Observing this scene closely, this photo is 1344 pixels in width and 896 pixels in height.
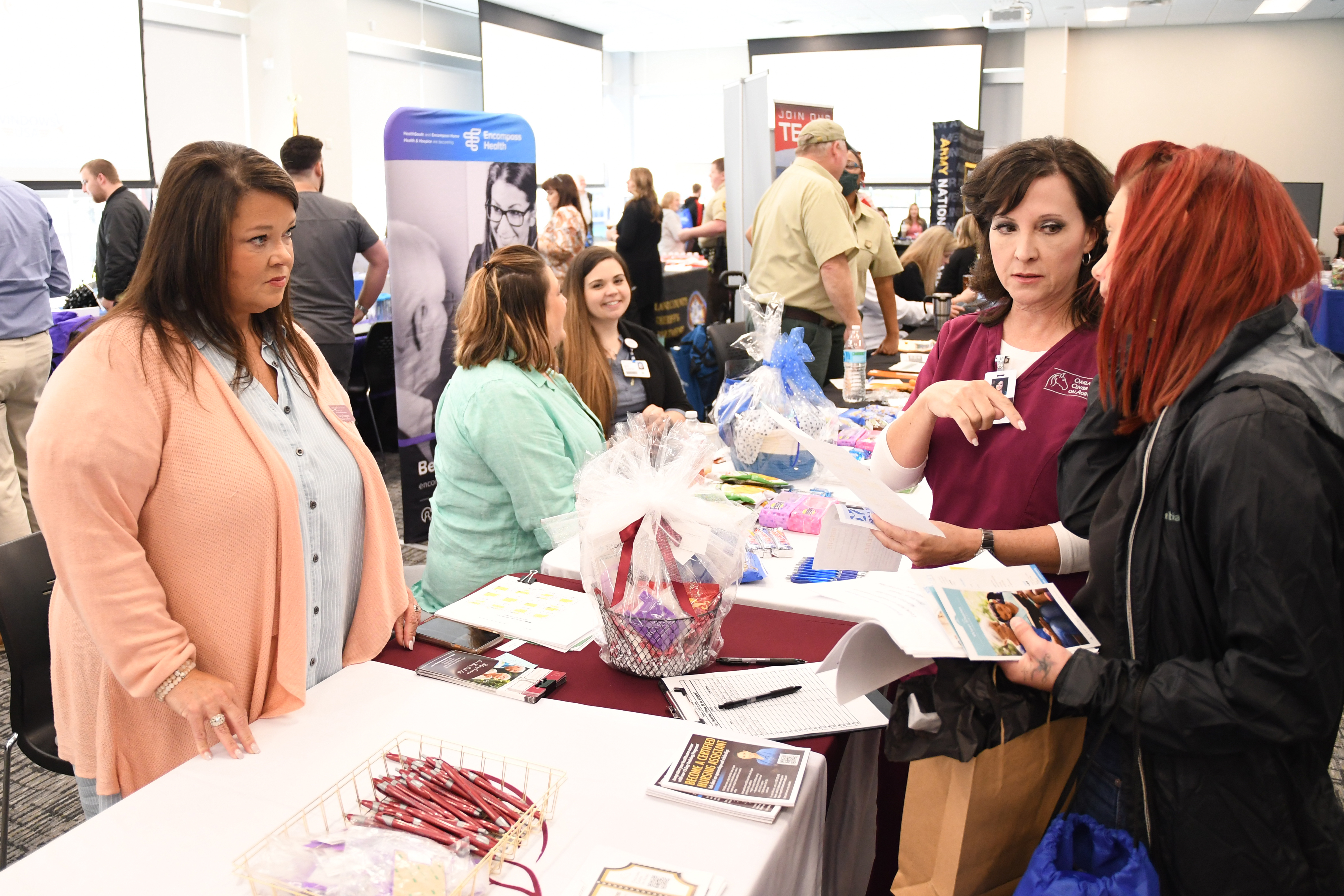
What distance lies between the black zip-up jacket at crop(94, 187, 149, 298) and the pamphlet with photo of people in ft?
16.5

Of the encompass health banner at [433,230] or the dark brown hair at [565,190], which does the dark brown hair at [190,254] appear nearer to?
the encompass health banner at [433,230]

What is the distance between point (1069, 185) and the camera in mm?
1659

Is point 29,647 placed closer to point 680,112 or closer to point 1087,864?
point 1087,864

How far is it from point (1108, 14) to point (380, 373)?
10466 mm

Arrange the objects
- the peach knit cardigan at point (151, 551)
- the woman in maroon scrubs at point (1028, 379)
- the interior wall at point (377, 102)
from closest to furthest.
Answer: the peach knit cardigan at point (151, 551) → the woman in maroon scrubs at point (1028, 379) → the interior wall at point (377, 102)

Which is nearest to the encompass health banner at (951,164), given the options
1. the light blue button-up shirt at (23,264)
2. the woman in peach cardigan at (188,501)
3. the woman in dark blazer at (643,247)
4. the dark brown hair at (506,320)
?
the woman in dark blazer at (643,247)

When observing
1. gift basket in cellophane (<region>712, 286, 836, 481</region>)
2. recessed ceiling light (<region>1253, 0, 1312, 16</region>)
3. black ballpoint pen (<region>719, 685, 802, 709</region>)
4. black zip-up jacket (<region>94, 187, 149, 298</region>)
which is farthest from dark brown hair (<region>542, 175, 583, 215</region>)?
recessed ceiling light (<region>1253, 0, 1312, 16</region>)

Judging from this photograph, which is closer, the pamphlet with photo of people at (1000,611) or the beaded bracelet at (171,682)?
the pamphlet with photo of people at (1000,611)

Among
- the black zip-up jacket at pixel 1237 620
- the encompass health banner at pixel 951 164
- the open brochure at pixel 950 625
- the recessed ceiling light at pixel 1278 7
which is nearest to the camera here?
the black zip-up jacket at pixel 1237 620

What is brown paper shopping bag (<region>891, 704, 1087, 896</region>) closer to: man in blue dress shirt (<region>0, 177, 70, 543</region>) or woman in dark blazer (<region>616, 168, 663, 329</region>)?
man in blue dress shirt (<region>0, 177, 70, 543</region>)

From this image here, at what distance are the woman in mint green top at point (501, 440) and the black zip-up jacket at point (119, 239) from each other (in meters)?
3.46

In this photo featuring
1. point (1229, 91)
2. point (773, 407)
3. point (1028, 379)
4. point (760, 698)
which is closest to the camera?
point (760, 698)

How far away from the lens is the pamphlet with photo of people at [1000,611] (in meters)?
1.14

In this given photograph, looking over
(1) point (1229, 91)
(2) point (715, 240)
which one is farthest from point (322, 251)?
(1) point (1229, 91)
